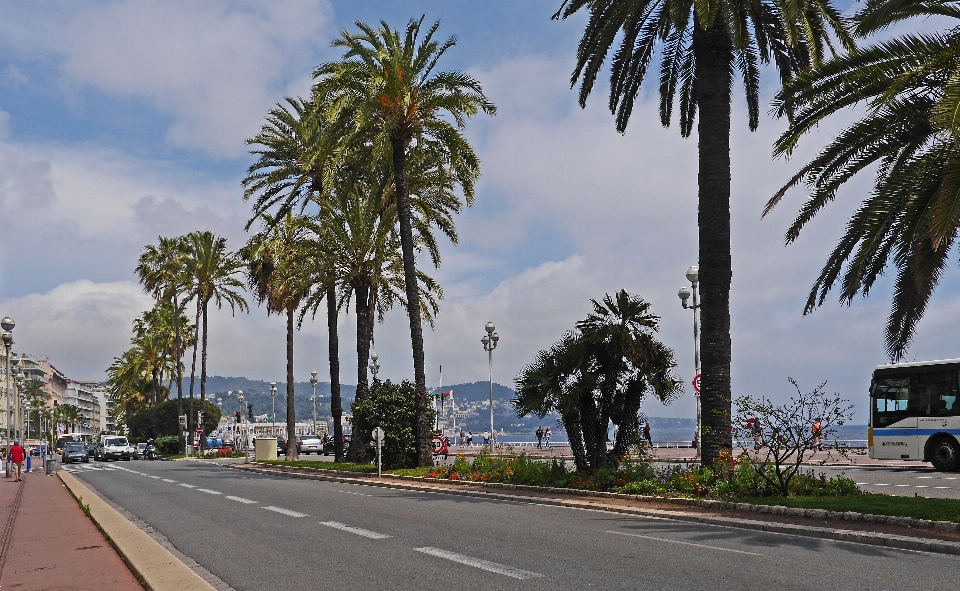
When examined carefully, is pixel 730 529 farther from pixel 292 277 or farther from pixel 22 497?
pixel 292 277

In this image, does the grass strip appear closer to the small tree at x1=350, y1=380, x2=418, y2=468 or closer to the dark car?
the small tree at x1=350, y1=380, x2=418, y2=468

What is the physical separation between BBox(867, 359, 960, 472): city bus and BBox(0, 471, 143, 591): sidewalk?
23316mm

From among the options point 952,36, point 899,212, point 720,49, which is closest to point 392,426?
point 720,49

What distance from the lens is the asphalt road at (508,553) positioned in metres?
8.85

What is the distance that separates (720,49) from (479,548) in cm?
1314

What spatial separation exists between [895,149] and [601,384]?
8894 millimetres

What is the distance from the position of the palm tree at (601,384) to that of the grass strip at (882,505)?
6.18m

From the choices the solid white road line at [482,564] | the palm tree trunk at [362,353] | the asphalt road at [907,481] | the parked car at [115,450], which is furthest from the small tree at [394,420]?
the parked car at [115,450]

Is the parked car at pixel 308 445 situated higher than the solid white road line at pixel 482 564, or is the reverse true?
the solid white road line at pixel 482 564

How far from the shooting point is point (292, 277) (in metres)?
36.5

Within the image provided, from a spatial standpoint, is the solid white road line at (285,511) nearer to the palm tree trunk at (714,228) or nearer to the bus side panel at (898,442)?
the palm tree trunk at (714,228)

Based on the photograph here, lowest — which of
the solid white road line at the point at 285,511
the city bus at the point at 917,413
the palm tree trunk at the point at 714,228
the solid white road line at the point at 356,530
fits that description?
the solid white road line at the point at 285,511

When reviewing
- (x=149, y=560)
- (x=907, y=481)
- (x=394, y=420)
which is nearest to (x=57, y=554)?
(x=149, y=560)

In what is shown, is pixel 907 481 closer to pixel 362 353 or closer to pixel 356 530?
pixel 356 530
